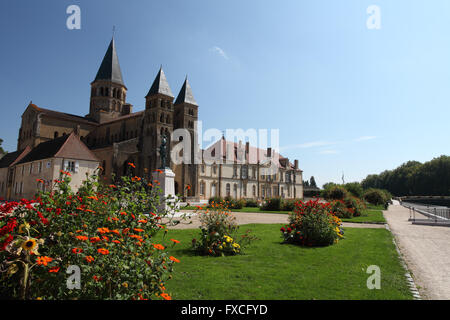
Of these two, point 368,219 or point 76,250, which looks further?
point 368,219

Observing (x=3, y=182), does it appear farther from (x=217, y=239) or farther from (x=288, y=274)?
(x=288, y=274)

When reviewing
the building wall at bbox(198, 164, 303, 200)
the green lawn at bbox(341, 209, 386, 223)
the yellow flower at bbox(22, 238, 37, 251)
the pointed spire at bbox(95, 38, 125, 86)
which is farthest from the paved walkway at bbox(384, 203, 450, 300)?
the pointed spire at bbox(95, 38, 125, 86)

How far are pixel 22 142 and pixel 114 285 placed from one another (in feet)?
193

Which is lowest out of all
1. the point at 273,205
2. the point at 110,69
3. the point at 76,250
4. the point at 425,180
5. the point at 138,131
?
the point at 273,205

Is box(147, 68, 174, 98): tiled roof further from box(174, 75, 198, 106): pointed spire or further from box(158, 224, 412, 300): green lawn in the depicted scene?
box(158, 224, 412, 300): green lawn

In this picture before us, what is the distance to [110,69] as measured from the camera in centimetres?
5969

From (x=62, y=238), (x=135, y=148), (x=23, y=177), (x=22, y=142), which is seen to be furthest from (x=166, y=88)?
(x=62, y=238)

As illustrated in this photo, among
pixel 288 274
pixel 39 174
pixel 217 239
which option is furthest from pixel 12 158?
pixel 288 274

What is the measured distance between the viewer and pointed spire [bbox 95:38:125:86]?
5919 cm

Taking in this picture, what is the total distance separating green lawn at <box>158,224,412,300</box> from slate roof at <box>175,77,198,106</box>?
4420cm

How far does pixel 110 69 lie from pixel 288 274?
209 feet

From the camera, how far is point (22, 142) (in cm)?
5009
